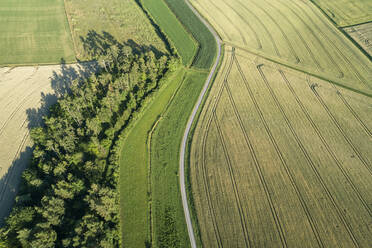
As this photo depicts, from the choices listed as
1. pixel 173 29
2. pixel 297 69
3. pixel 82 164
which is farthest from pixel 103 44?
pixel 297 69

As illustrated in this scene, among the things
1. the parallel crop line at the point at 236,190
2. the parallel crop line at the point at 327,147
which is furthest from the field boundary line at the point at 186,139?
the parallel crop line at the point at 327,147

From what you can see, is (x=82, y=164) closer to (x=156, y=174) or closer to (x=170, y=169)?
(x=156, y=174)

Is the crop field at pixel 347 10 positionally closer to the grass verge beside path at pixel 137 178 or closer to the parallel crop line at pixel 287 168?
the parallel crop line at pixel 287 168

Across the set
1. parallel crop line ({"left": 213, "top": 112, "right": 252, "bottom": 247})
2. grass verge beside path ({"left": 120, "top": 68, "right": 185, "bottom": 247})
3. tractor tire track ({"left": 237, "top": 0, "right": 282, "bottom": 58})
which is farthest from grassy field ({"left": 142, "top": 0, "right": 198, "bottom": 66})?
tractor tire track ({"left": 237, "top": 0, "right": 282, "bottom": 58})

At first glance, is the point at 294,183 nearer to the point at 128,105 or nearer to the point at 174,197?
the point at 174,197

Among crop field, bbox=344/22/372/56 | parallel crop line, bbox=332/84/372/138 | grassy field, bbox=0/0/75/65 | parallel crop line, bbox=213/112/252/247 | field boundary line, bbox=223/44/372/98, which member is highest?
grassy field, bbox=0/0/75/65

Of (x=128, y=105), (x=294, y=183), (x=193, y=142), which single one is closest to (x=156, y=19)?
(x=128, y=105)

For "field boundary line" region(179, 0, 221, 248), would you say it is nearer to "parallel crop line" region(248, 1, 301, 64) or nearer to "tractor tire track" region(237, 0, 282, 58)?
"tractor tire track" region(237, 0, 282, 58)
